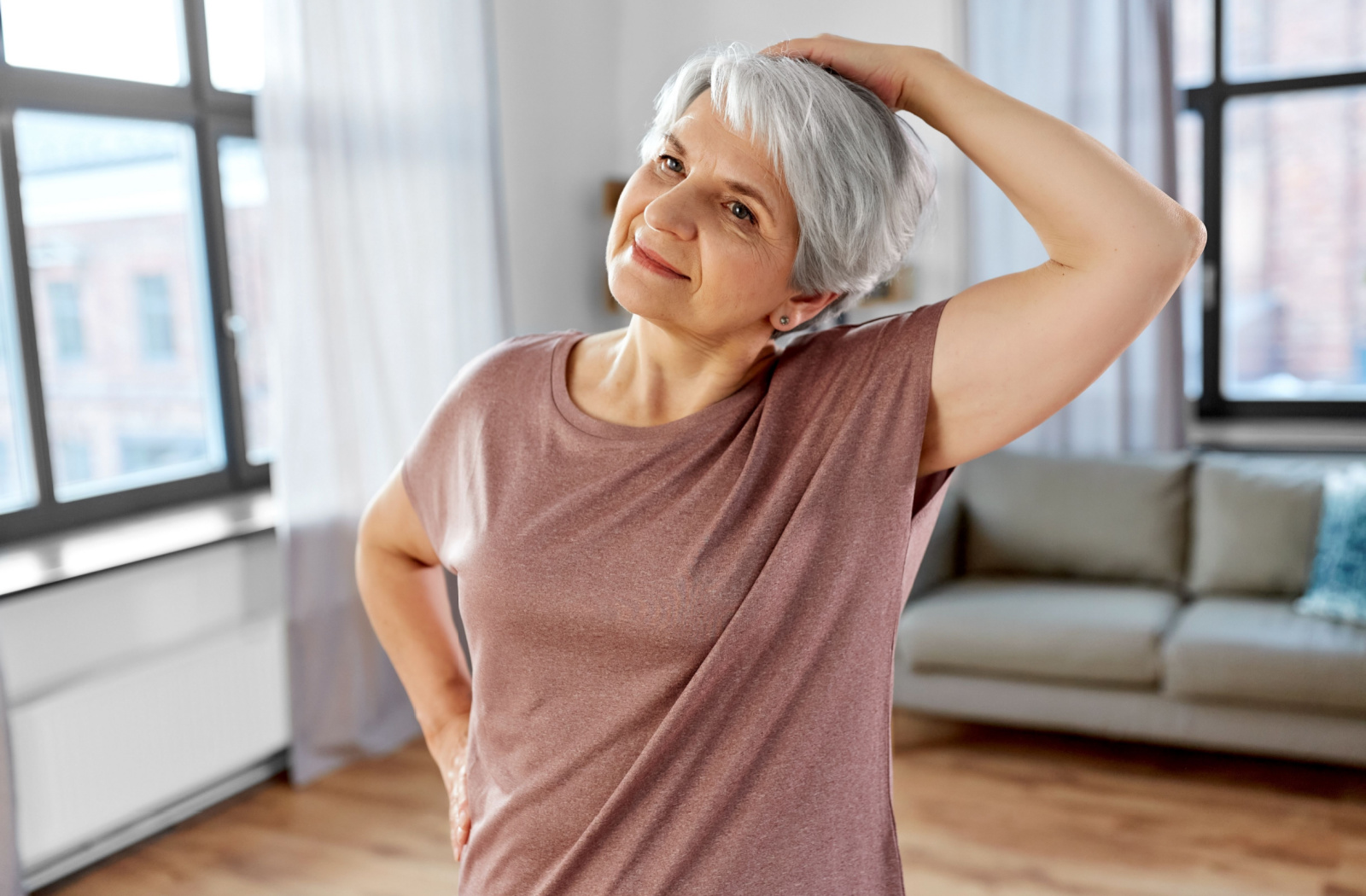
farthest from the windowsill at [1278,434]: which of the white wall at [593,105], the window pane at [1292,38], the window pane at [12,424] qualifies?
the window pane at [12,424]

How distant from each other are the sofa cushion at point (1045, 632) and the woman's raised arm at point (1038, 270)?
234 cm

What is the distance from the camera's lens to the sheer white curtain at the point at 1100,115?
3.94 metres

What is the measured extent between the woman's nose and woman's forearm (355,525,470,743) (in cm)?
54

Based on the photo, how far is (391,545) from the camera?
130 centimetres

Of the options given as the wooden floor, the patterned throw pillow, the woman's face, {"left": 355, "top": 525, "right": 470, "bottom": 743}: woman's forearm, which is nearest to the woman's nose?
the woman's face

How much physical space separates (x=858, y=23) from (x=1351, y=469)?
238 centimetres

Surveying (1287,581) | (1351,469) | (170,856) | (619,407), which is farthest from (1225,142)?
(170,856)

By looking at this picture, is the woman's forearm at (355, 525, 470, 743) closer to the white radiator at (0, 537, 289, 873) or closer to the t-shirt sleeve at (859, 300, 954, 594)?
the t-shirt sleeve at (859, 300, 954, 594)

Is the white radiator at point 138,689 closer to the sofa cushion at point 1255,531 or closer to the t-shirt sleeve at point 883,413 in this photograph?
the t-shirt sleeve at point 883,413

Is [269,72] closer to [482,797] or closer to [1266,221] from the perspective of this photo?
[482,797]

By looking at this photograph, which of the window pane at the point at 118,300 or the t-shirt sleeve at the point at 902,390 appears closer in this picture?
the t-shirt sleeve at the point at 902,390

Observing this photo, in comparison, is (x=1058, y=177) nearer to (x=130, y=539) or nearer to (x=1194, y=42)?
(x=130, y=539)

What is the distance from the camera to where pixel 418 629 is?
133 cm

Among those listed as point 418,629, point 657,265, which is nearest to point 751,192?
point 657,265
